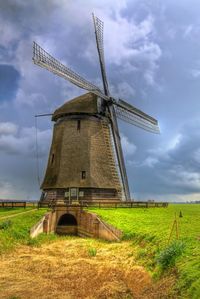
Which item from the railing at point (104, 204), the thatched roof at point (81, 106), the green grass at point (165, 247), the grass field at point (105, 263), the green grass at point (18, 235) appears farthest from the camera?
the thatched roof at point (81, 106)

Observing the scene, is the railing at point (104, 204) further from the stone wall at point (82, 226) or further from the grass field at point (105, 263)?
the grass field at point (105, 263)

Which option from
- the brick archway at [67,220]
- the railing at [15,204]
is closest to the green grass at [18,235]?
the brick archway at [67,220]

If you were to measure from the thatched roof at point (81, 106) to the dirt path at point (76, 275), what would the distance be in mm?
20651

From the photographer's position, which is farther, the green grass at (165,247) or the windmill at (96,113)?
the windmill at (96,113)

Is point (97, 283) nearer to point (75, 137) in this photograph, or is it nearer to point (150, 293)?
point (150, 293)

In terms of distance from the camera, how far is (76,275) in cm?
1711

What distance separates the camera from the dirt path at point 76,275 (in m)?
13.9

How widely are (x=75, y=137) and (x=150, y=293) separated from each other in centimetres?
2978

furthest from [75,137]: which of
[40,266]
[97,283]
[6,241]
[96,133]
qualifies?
[97,283]

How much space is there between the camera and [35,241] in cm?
2577

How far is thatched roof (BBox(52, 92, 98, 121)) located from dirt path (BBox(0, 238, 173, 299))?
20651 mm

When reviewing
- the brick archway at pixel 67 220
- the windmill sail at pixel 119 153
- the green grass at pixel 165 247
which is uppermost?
the windmill sail at pixel 119 153

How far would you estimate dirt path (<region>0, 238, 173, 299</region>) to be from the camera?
548 inches

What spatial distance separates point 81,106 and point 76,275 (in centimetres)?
2691
